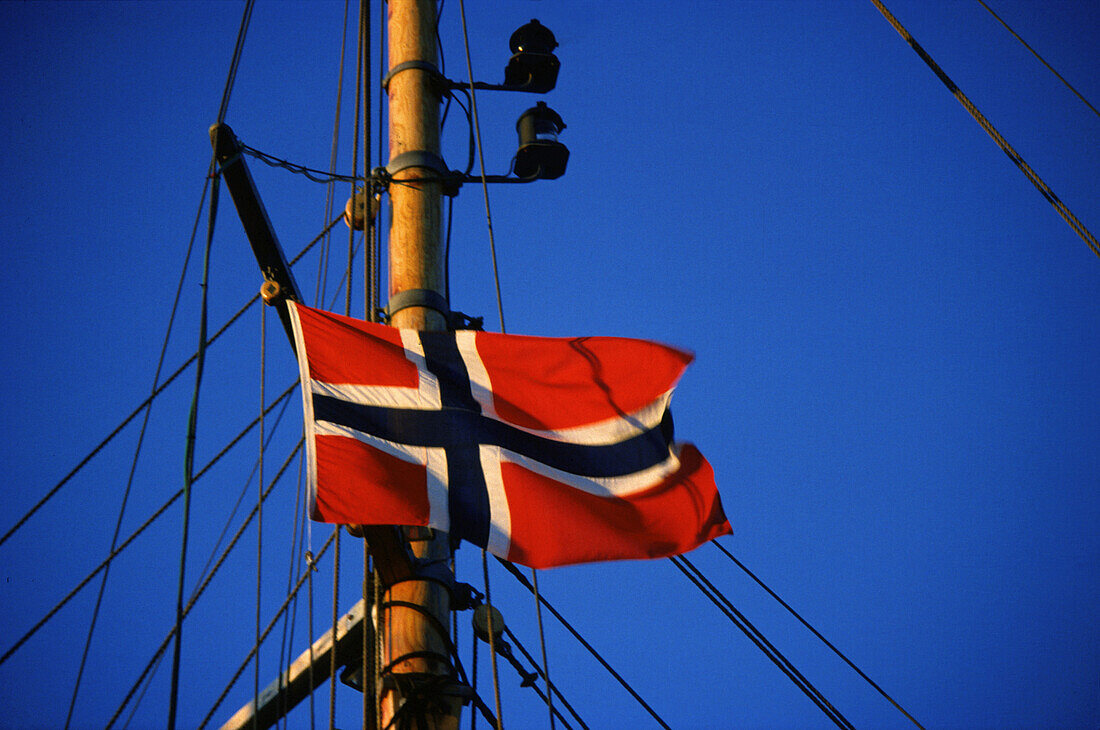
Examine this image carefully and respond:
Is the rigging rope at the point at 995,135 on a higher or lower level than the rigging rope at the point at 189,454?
higher

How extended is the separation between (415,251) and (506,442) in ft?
3.75

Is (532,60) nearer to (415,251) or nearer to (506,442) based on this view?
(415,251)

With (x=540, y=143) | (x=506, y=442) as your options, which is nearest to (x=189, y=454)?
(x=506, y=442)

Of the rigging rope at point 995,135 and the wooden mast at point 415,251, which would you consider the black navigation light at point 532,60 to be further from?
the rigging rope at point 995,135

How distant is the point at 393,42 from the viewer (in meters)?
6.07

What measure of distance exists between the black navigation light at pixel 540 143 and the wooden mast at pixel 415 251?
577 millimetres

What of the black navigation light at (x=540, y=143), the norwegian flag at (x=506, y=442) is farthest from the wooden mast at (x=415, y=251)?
the black navigation light at (x=540, y=143)

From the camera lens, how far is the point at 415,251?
5.03 m

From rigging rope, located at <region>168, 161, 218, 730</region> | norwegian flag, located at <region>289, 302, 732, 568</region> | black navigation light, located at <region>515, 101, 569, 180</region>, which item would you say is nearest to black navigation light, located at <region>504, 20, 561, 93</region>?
black navigation light, located at <region>515, 101, 569, 180</region>

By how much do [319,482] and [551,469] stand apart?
1188 millimetres

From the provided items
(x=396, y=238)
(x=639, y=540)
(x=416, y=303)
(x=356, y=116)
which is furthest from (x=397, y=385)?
(x=356, y=116)

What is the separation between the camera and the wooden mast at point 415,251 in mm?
4020

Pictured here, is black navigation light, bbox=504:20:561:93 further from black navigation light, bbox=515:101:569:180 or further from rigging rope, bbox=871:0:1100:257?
rigging rope, bbox=871:0:1100:257

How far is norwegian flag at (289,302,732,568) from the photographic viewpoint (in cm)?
407
